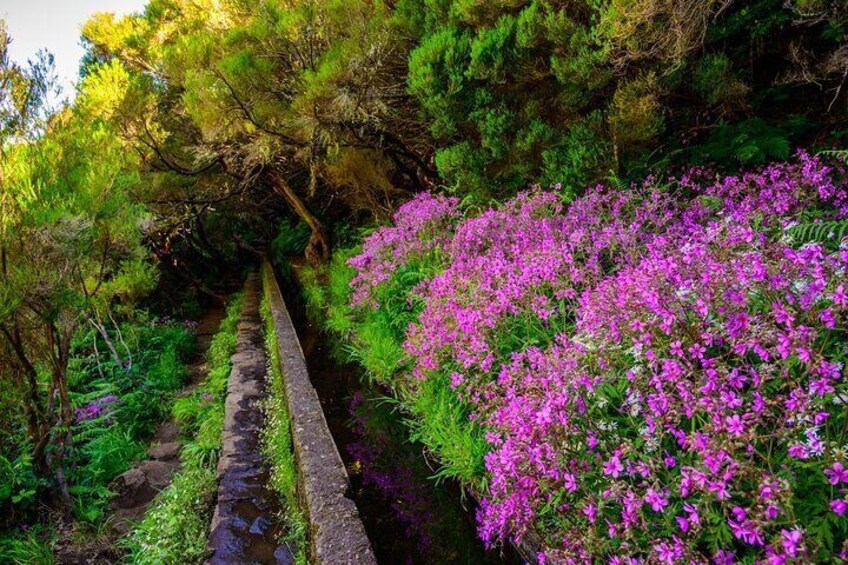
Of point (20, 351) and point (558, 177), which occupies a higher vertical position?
point (20, 351)

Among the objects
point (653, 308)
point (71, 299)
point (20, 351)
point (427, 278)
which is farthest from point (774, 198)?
point (20, 351)

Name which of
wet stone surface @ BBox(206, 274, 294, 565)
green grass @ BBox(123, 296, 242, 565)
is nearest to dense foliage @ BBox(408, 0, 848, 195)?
wet stone surface @ BBox(206, 274, 294, 565)

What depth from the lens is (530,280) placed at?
3477 mm

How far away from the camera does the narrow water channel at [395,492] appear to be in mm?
3139

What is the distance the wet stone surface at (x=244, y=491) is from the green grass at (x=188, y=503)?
0.40 feet

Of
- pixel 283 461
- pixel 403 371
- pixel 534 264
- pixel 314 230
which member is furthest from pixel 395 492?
pixel 314 230

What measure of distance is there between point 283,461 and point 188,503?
2.45 ft

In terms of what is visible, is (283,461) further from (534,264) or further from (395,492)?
(534,264)

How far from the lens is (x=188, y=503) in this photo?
386 centimetres

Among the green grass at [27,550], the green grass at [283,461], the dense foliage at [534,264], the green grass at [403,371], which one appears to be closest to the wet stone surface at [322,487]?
the green grass at [283,461]

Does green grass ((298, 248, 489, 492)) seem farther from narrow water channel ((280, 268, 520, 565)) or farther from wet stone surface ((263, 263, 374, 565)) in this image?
wet stone surface ((263, 263, 374, 565))

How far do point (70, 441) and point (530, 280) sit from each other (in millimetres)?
4449

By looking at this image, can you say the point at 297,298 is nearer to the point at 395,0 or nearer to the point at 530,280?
the point at 395,0

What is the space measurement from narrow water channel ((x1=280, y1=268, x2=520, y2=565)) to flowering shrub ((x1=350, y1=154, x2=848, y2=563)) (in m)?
0.37
